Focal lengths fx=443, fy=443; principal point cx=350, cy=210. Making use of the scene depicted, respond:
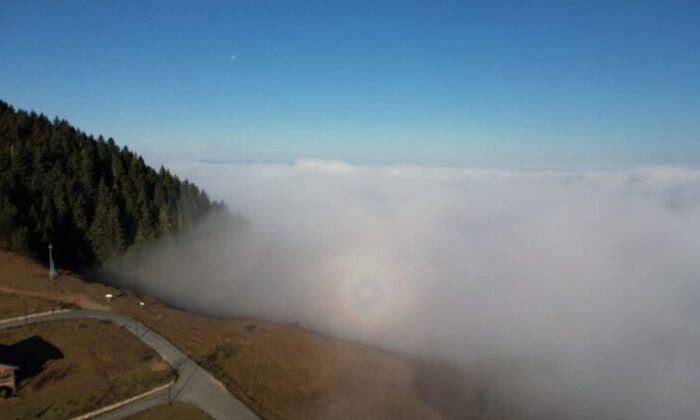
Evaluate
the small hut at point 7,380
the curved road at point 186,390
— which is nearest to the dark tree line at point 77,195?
the curved road at point 186,390

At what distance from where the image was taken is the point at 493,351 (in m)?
80.9

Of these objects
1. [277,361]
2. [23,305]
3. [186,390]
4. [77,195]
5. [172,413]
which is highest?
[77,195]

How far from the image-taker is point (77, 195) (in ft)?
283

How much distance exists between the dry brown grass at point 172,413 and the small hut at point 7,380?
31.3ft

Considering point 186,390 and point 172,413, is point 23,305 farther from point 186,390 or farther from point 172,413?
point 172,413

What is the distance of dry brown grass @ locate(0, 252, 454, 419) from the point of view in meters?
39.7

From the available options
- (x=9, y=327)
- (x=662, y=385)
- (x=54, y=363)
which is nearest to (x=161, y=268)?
(x=9, y=327)

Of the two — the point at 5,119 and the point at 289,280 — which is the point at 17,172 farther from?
the point at 289,280

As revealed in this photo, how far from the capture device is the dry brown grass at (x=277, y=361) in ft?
130

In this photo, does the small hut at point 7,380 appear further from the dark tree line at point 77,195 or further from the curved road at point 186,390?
the dark tree line at point 77,195

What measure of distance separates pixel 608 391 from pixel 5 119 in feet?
486

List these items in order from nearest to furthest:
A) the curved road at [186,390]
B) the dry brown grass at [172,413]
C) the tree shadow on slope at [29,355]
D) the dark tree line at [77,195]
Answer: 1. the dry brown grass at [172,413]
2. the curved road at [186,390]
3. the tree shadow on slope at [29,355]
4. the dark tree line at [77,195]

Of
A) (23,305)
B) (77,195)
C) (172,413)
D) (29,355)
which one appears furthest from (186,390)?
(77,195)

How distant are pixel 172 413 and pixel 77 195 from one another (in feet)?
228
